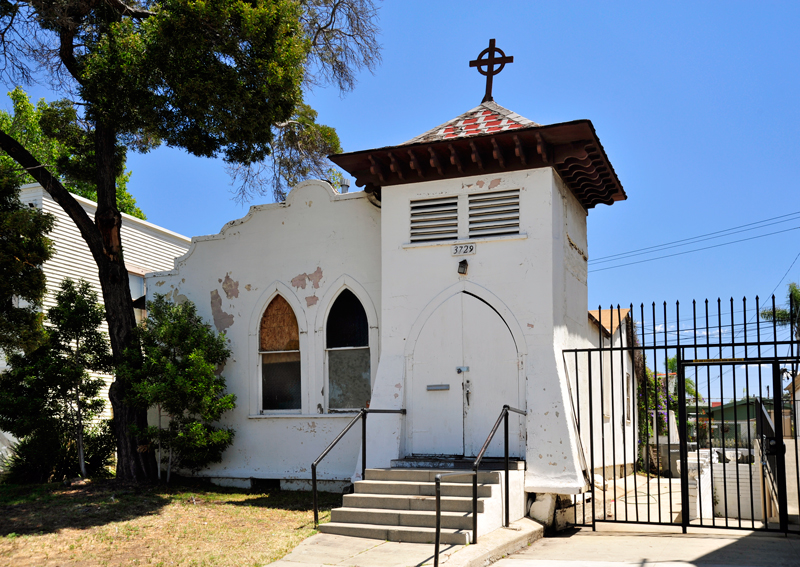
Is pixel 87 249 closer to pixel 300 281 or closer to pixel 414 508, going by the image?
pixel 300 281

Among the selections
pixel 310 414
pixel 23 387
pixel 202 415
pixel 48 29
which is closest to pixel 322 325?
pixel 310 414

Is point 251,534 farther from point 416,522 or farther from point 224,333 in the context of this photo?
point 224,333

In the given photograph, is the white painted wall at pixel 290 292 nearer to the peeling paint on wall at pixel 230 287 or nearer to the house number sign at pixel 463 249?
the peeling paint on wall at pixel 230 287

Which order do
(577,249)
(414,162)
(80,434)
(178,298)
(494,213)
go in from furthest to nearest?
(178,298), (80,434), (577,249), (414,162), (494,213)

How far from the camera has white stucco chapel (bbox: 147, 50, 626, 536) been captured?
10578 millimetres

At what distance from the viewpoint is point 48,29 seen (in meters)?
12.6

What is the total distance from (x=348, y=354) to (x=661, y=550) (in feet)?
19.9

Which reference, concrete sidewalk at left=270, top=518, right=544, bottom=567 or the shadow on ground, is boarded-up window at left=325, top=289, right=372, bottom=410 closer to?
concrete sidewalk at left=270, top=518, right=544, bottom=567

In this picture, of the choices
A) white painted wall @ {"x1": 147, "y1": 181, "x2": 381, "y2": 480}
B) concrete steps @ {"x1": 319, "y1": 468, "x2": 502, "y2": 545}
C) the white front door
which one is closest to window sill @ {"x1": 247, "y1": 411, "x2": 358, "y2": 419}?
white painted wall @ {"x1": 147, "y1": 181, "x2": 381, "y2": 480}

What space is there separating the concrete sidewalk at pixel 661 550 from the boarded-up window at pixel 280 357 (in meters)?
5.47

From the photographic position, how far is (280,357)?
1325cm

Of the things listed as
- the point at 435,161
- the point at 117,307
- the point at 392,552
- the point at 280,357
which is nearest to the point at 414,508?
the point at 392,552

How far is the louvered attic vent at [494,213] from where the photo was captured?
35.9 ft

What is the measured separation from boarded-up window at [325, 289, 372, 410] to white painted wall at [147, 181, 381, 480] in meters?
0.15
